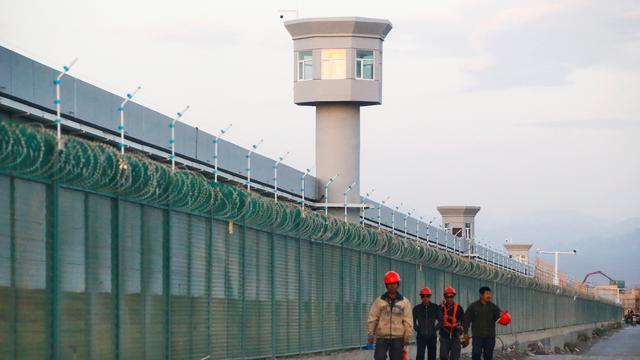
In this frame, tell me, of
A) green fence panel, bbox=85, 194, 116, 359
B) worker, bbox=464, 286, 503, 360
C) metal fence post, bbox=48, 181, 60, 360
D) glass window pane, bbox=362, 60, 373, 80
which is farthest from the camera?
glass window pane, bbox=362, 60, 373, 80

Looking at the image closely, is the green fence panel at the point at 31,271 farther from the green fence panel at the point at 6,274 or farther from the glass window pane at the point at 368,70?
the glass window pane at the point at 368,70

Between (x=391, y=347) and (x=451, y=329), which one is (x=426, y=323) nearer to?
(x=451, y=329)

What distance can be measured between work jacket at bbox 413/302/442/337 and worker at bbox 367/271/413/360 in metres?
5.00

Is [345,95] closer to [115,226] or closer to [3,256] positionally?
[115,226]

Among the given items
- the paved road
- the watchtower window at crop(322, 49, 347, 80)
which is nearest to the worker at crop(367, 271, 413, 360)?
the paved road

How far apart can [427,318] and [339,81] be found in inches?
754

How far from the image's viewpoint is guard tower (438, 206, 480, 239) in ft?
341

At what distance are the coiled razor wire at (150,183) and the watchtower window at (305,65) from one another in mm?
13559

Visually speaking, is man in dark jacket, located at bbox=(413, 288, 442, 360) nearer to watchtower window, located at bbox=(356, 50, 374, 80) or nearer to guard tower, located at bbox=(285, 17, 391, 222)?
guard tower, located at bbox=(285, 17, 391, 222)

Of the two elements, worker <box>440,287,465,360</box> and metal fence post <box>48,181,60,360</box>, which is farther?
worker <box>440,287,465,360</box>

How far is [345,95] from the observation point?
4122 centimetres

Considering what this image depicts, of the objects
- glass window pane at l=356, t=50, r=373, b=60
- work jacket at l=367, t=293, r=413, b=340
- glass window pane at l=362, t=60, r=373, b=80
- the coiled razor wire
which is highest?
glass window pane at l=356, t=50, r=373, b=60

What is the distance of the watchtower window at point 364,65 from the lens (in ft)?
136

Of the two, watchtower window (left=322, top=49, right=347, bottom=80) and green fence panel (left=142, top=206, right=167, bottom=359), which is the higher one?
watchtower window (left=322, top=49, right=347, bottom=80)
